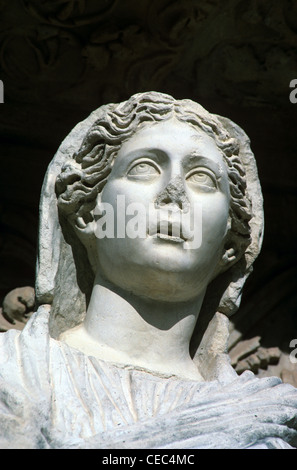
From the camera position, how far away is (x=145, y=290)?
514cm

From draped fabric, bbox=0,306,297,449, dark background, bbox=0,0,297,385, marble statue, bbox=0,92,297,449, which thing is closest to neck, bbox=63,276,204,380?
marble statue, bbox=0,92,297,449

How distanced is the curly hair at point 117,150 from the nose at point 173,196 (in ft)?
0.99

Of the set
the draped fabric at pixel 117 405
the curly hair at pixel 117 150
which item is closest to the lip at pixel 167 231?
the curly hair at pixel 117 150

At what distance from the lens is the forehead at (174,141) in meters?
5.22

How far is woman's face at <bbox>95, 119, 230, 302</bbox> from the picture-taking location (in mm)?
5074

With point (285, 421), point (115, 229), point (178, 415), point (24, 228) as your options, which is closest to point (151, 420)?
point (178, 415)

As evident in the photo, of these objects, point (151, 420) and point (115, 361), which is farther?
point (115, 361)

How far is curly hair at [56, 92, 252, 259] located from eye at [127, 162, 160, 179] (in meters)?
0.13

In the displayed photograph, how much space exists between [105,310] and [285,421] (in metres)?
0.82

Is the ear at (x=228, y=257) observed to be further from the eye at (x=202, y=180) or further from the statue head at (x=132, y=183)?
the eye at (x=202, y=180)

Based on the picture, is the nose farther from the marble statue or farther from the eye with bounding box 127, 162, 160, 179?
the eye with bounding box 127, 162, 160, 179

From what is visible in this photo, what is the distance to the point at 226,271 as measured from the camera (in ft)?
18.0

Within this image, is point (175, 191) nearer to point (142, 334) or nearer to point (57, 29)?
point (142, 334)

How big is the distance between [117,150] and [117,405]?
1046 mm
